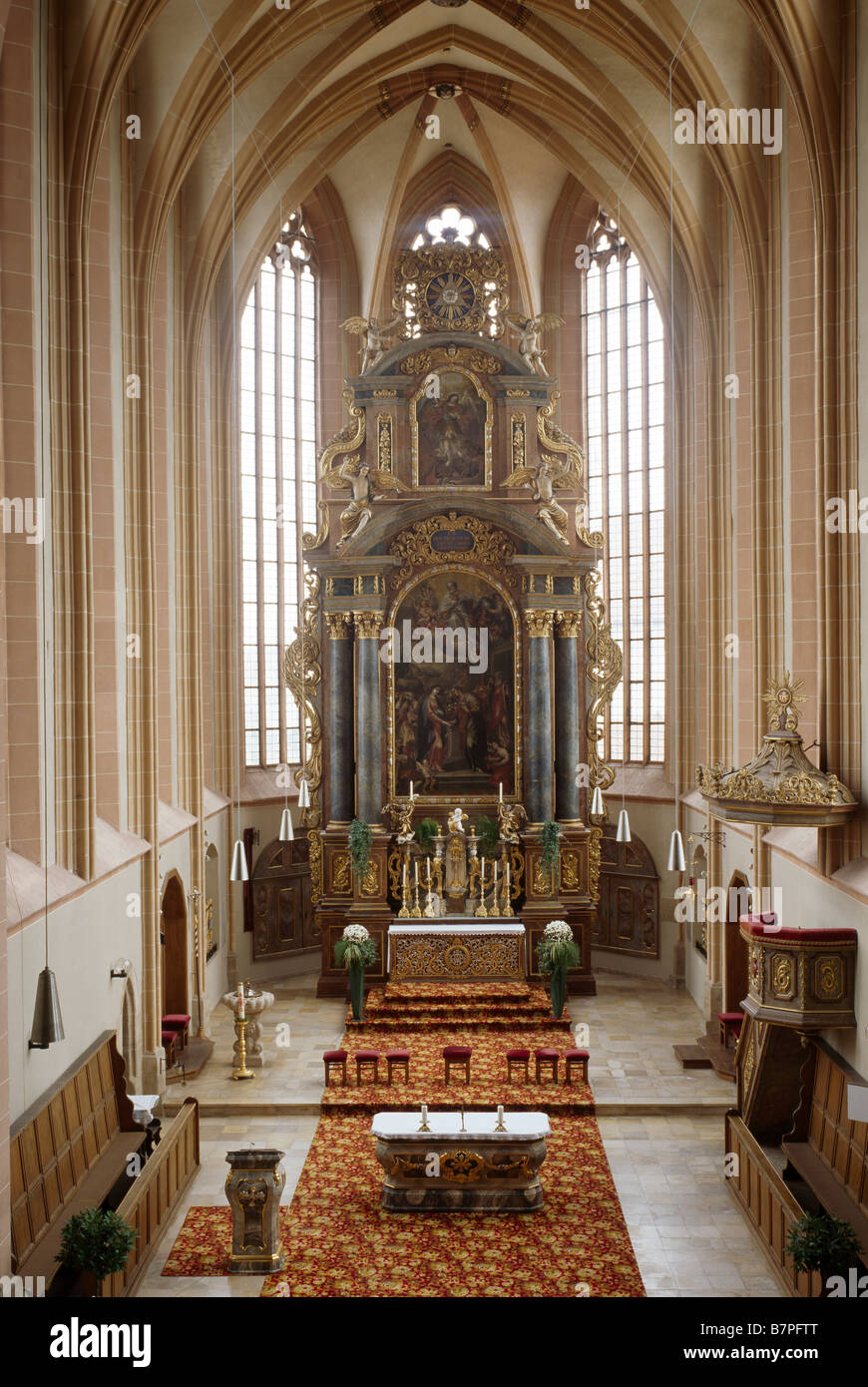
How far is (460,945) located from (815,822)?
9771mm

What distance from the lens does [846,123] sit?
42.2 feet

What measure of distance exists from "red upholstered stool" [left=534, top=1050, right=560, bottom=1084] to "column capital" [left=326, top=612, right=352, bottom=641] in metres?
8.35

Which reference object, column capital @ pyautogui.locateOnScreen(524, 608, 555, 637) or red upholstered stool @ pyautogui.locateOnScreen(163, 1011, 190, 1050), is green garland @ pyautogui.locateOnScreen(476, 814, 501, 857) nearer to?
column capital @ pyautogui.locateOnScreen(524, 608, 555, 637)

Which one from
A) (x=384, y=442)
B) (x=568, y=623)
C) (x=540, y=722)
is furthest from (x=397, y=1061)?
(x=384, y=442)

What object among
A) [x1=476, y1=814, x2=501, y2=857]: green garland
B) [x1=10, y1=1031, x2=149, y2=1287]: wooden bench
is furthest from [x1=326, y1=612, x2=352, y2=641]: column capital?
[x1=10, y1=1031, x2=149, y2=1287]: wooden bench

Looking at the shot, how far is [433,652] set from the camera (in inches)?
892

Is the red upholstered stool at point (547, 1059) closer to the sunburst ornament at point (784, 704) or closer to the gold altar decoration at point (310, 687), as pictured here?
the sunburst ornament at point (784, 704)

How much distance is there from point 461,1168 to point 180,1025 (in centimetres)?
601

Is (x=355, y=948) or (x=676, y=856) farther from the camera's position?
(x=355, y=948)

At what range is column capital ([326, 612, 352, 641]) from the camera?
73.3ft

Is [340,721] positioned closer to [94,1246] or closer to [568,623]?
[568,623]

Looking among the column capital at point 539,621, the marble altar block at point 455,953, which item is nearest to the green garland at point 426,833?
the marble altar block at point 455,953

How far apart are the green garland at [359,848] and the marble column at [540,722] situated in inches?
114

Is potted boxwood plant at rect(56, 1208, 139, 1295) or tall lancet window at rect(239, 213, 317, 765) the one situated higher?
tall lancet window at rect(239, 213, 317, 765)
